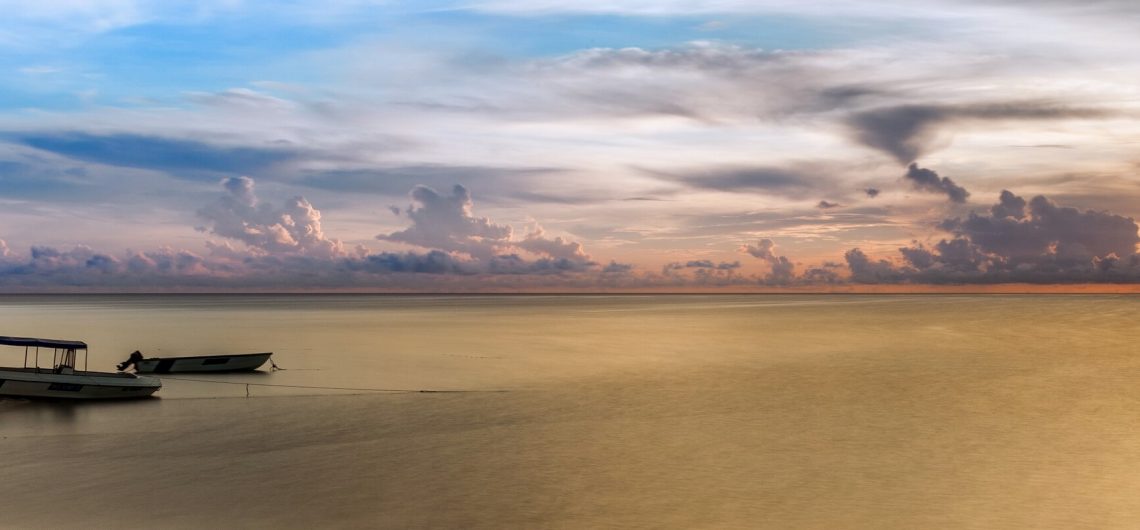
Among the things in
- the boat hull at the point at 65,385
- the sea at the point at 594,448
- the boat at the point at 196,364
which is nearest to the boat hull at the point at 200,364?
the boat at the point at 196,364

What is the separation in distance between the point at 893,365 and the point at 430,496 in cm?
3876

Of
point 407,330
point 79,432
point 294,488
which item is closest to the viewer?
point 294,488

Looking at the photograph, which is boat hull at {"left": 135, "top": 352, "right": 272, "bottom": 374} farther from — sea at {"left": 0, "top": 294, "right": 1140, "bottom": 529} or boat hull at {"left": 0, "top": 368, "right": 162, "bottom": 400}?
boat hull at {"left": 0, "top": 368, "right": 162, "bottom": 400}

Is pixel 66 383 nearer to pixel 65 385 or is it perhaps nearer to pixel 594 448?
pixel 65 385

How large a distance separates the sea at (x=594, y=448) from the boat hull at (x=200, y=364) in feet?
2.63

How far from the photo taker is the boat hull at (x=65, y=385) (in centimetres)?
3488

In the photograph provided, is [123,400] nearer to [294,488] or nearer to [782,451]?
[294,488]

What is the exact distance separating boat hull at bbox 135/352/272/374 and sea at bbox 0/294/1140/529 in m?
0.80

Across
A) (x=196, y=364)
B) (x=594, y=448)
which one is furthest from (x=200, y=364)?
(x=594, y=448)

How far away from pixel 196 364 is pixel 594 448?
1147 inches

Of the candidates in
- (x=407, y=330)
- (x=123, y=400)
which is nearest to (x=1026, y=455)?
(x=123, y=400)

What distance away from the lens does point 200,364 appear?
46.9 m

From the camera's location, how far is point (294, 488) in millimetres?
20828

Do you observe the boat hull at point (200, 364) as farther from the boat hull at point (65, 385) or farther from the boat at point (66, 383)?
the boat hull at point (65, 385)
